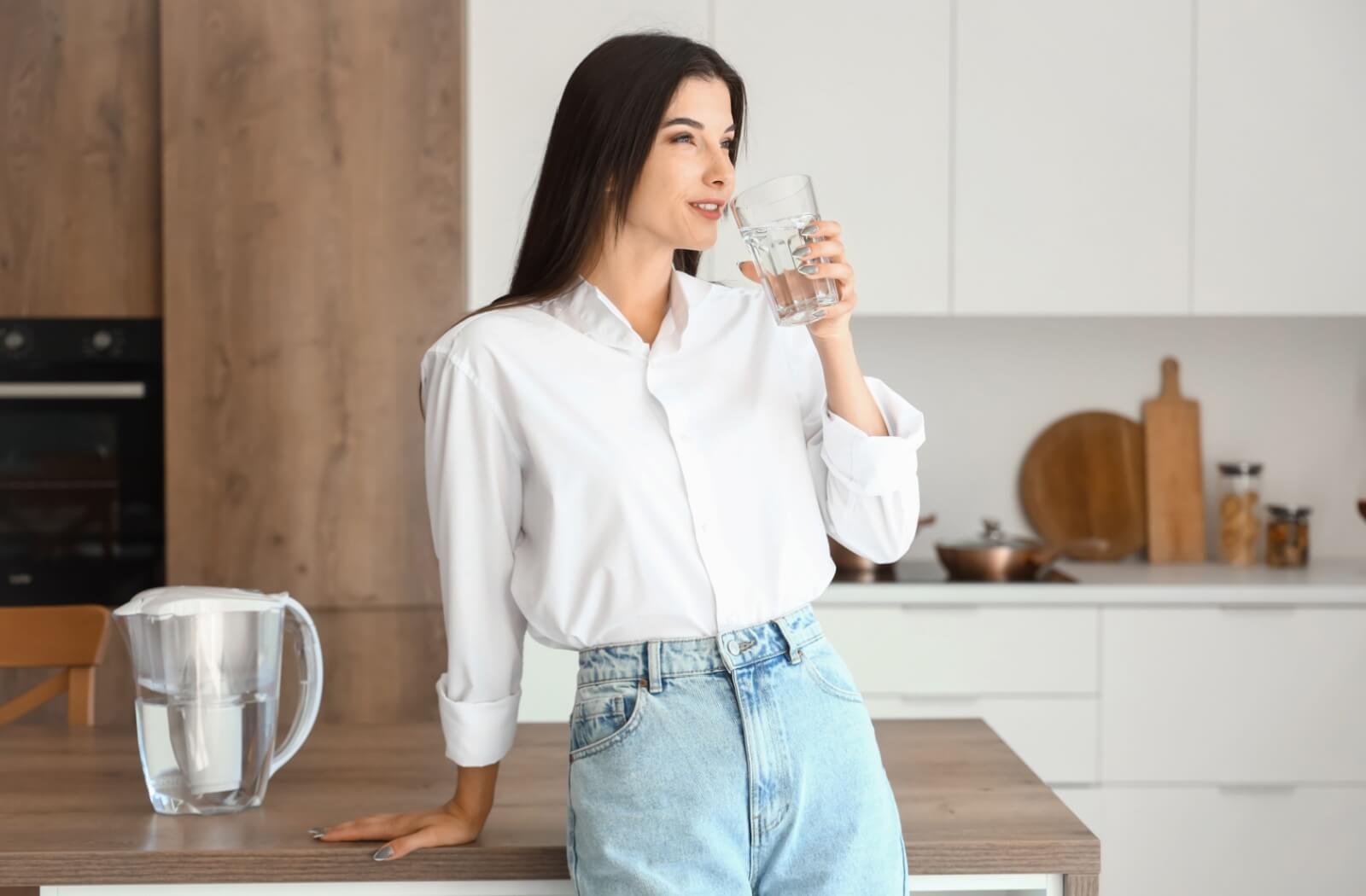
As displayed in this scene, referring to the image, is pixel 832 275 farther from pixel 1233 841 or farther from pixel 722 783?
pixel 1233 841

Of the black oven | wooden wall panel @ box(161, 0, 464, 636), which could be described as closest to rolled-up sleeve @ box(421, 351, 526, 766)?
wooden wall panel @ box(161, 0, 464, 636)

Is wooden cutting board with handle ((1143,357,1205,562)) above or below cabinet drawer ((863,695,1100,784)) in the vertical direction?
above

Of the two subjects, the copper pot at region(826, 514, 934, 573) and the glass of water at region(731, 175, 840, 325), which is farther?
the copper pot at region(826, 514, 934, 573)

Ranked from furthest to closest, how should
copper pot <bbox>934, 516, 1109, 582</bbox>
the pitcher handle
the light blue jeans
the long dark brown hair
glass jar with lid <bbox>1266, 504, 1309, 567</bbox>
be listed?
glass jar with lid <bbox>1266, 504, 1309, 567</bbox> → copper pot <bbox>934, 516, 1109, 582</bbox> → the pitcher handle → the long dark brown hair → the light blue jeans

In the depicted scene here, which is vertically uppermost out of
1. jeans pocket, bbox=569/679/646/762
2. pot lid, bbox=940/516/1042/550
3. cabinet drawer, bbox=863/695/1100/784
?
jeans pocket, bbox=569/679/646/762

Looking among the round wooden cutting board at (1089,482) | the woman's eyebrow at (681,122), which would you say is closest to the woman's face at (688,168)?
the woman's eyebrow at (681,122)

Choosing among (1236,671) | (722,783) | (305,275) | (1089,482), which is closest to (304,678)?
(722,783)

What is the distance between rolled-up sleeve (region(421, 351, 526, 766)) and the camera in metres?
1.24

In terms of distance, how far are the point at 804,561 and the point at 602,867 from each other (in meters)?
0.32

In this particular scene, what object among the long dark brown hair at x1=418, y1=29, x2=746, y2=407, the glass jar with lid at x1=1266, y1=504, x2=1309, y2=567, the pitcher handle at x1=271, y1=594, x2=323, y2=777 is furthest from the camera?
the glass jar with lid at x1=1266, y1=504, x2=1309, y2=567

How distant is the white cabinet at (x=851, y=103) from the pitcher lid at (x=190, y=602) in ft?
5.94

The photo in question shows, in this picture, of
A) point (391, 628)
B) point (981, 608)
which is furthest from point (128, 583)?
point (981, 608)

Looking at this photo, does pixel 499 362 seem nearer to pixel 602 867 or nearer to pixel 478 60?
pixel 602 867

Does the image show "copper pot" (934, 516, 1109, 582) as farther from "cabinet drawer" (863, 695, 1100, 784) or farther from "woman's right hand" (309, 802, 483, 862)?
"woman's right hand" (309, 802, 483, 862)
